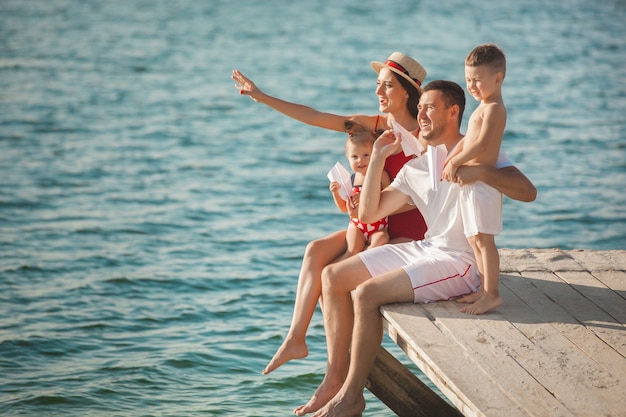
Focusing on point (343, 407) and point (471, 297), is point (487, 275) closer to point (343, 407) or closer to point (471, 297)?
point (471, 297)

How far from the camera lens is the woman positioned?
187 inches

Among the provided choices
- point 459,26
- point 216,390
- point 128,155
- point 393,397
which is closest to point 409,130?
point 393,397

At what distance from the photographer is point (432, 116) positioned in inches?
179

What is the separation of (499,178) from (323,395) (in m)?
1.30

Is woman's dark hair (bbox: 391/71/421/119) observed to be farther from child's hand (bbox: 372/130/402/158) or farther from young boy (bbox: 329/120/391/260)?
child's hand (bbox: 372/130/402/158)

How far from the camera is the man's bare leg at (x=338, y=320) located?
4.43m

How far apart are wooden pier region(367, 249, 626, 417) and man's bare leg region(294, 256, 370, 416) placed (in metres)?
0.23

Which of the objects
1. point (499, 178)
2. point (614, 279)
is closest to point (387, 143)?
point (499, 178)

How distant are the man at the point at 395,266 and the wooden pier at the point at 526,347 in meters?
0.11

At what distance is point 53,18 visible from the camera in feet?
95.6

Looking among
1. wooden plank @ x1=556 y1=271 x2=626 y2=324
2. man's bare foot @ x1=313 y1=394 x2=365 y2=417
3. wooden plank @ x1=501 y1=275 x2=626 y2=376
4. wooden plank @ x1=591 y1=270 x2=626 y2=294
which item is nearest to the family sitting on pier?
man's bare foot @ x1=313 y1=394 x2=365 y2=417

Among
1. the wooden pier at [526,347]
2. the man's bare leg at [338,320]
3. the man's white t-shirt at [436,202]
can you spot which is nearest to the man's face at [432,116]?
the man's white t-shirt at [436,202]

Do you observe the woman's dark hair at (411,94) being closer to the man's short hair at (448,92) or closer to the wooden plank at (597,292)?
the man's short hair at (448,92)

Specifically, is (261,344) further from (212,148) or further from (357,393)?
(212,148)
